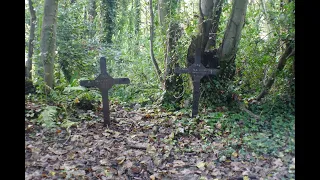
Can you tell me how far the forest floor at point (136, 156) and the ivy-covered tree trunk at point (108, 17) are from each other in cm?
711

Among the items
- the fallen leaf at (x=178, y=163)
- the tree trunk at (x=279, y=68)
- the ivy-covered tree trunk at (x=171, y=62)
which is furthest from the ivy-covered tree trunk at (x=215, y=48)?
the fallen leaf at (x=178, y=163)

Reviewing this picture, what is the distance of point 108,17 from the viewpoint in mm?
11609

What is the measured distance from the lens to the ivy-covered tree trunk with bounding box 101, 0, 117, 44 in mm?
11484

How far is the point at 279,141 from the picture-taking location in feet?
13.0

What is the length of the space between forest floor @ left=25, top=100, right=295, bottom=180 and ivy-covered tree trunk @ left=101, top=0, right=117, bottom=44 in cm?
711

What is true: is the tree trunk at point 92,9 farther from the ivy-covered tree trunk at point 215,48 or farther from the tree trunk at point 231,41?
the tree trunk at point 231,41

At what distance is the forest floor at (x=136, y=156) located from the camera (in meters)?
3.38

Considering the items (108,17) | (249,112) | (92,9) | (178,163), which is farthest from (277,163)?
(92,9)

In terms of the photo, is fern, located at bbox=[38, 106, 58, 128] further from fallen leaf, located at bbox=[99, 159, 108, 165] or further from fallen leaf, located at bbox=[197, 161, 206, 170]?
fallen leaf, located at bbox=[197, 161, 206, 170]

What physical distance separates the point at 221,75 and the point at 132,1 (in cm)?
755

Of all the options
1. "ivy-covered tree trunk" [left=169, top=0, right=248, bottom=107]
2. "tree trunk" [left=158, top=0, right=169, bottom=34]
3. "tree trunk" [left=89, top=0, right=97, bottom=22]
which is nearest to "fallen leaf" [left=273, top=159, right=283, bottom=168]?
"ivy-covered tree trunk" [left=169, top=0, right=248, bottom=107]
